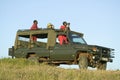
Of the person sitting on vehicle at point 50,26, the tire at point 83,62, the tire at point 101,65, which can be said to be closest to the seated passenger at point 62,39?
the tire at point 83,62

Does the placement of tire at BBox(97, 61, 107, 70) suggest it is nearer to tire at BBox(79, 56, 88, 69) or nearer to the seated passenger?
tire at BBox(79, 56, 88, 69)

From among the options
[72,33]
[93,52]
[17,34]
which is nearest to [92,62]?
[93,52]

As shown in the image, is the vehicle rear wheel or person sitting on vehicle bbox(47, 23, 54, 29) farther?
person sitting on vehicle bbox(47, 23, 54, 29)

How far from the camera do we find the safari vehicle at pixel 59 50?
57.7 ft

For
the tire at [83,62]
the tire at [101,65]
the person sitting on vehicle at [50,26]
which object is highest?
the person sitting on vehicle at [50,26]

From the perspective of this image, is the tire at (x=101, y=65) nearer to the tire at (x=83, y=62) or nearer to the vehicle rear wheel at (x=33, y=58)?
the tire at (x=83, y=62)

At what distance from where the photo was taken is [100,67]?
60.3ft

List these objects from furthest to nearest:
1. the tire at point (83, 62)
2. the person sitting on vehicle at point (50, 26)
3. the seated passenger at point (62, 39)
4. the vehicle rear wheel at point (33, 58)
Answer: the person sitting on vehicle at point (50, 26), the vehicle rear wheel at point (33, 58), the seated passenger at point (62, 39), the tire at point (83, 62)

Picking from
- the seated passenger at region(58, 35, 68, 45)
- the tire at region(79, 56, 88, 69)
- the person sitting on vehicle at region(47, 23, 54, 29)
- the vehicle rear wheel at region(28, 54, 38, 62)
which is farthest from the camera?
the person sitting on vehicle at region(47, 23, 54, 29)

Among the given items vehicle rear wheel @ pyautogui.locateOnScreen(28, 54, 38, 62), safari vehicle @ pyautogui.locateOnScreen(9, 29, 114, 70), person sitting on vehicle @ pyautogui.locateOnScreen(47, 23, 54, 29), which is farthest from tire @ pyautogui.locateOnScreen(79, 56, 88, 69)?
person sitting on vehicle @ pyautogui.locateOnScreen(47, 23, 54, 29)

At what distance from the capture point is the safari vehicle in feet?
57.7

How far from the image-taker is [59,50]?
18297 millimetres

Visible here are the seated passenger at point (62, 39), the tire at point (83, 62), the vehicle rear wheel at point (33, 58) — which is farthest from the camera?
the vehicle rear wheel at point (33, 58)

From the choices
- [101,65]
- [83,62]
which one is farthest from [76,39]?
[101,65]
